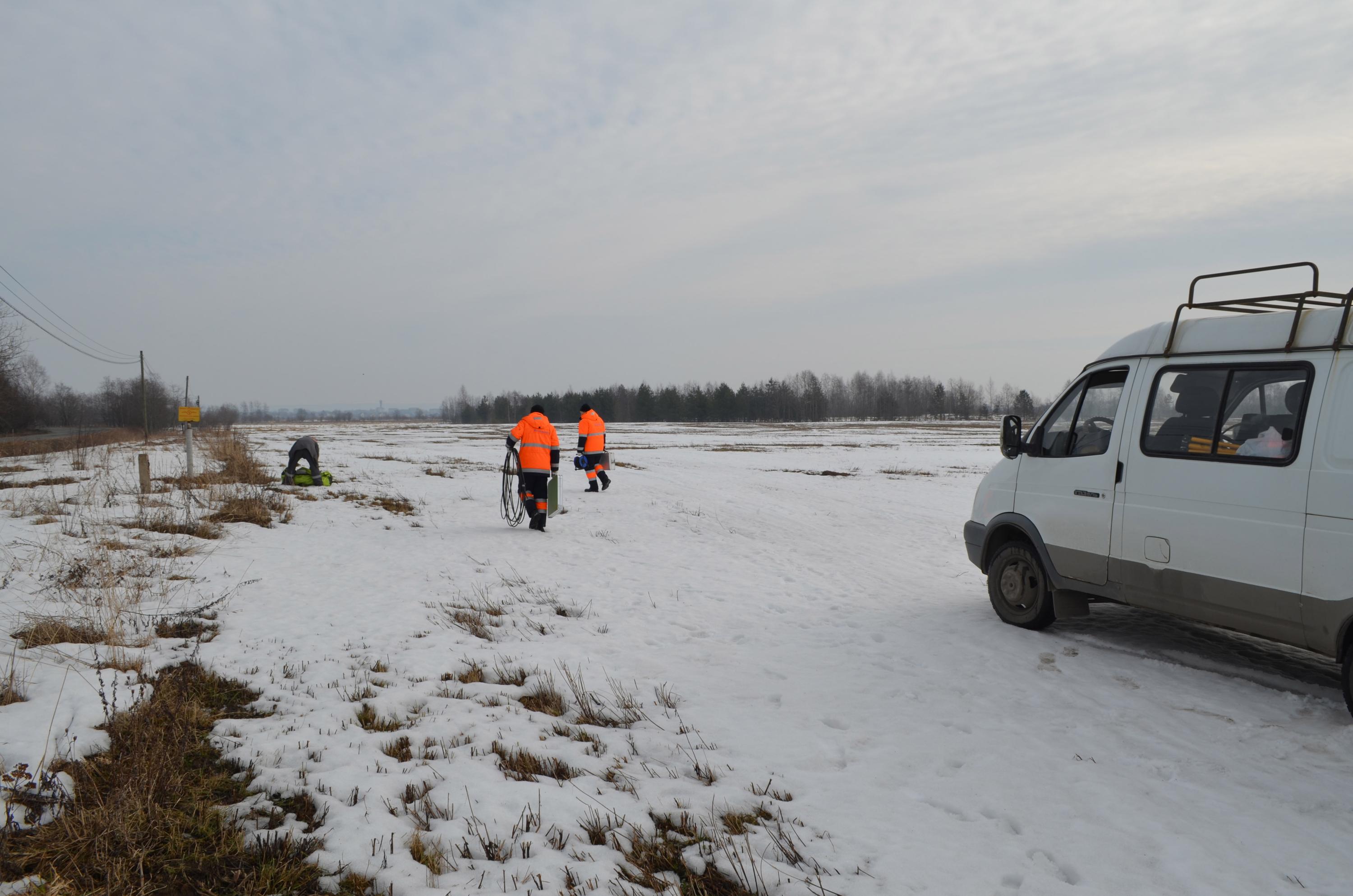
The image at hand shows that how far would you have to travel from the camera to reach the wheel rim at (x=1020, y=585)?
266 inches

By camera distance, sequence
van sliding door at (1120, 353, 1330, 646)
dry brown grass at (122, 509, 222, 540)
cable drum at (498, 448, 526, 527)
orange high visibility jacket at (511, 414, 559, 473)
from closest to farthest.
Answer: van sliding door at (1120, 353, 1330, 646)
dry brown grass at (122, 509, 222, 540)
orange high visibility jacket at (511, 414, 559, 473)
cable drum at (498, 448, 526, 527)

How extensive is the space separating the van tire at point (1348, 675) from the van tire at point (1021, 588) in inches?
86.7

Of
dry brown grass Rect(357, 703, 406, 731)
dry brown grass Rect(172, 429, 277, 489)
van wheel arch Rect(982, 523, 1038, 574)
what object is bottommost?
dry brown grass Rect(357, 703, 406, 731)

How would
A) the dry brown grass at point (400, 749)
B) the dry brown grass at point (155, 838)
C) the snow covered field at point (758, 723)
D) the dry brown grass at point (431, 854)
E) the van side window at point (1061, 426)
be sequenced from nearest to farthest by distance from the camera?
the dry brown grass at point (155, 838)
the dry brown grass at point (431, 854)
the snow covered field at point (758, 723)
the dry brown grass at point (400, 749)
the van side window at point (1061, 426)

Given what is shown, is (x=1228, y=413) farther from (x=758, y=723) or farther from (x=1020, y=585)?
(x=758, y=723)

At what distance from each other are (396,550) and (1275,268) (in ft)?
36.0

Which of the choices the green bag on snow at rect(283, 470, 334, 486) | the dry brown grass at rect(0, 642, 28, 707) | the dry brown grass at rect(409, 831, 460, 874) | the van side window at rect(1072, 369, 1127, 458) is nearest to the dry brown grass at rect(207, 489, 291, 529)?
the green bag on snow at rect(283, 470, 334, 486)

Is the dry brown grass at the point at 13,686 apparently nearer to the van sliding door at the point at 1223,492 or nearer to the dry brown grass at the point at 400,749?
the dry brown grass at the point at 400,749

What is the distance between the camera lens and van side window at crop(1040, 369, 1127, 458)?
6.05 m

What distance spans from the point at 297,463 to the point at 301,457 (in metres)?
0.30

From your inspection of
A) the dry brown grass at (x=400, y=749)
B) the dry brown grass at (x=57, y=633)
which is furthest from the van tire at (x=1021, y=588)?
the dry brown grass at (x=57, y=633)

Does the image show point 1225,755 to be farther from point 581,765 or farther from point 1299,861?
point 581,765

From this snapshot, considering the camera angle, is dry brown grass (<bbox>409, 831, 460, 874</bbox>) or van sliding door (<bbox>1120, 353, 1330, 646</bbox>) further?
van sliding door (<bbox>1120, 353, 1330, 646</bbox>)

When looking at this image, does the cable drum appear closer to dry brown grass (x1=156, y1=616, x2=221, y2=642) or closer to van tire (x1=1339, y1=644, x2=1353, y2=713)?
dry brown grass (x1=156, y1=616, x2=221, y2=642)
